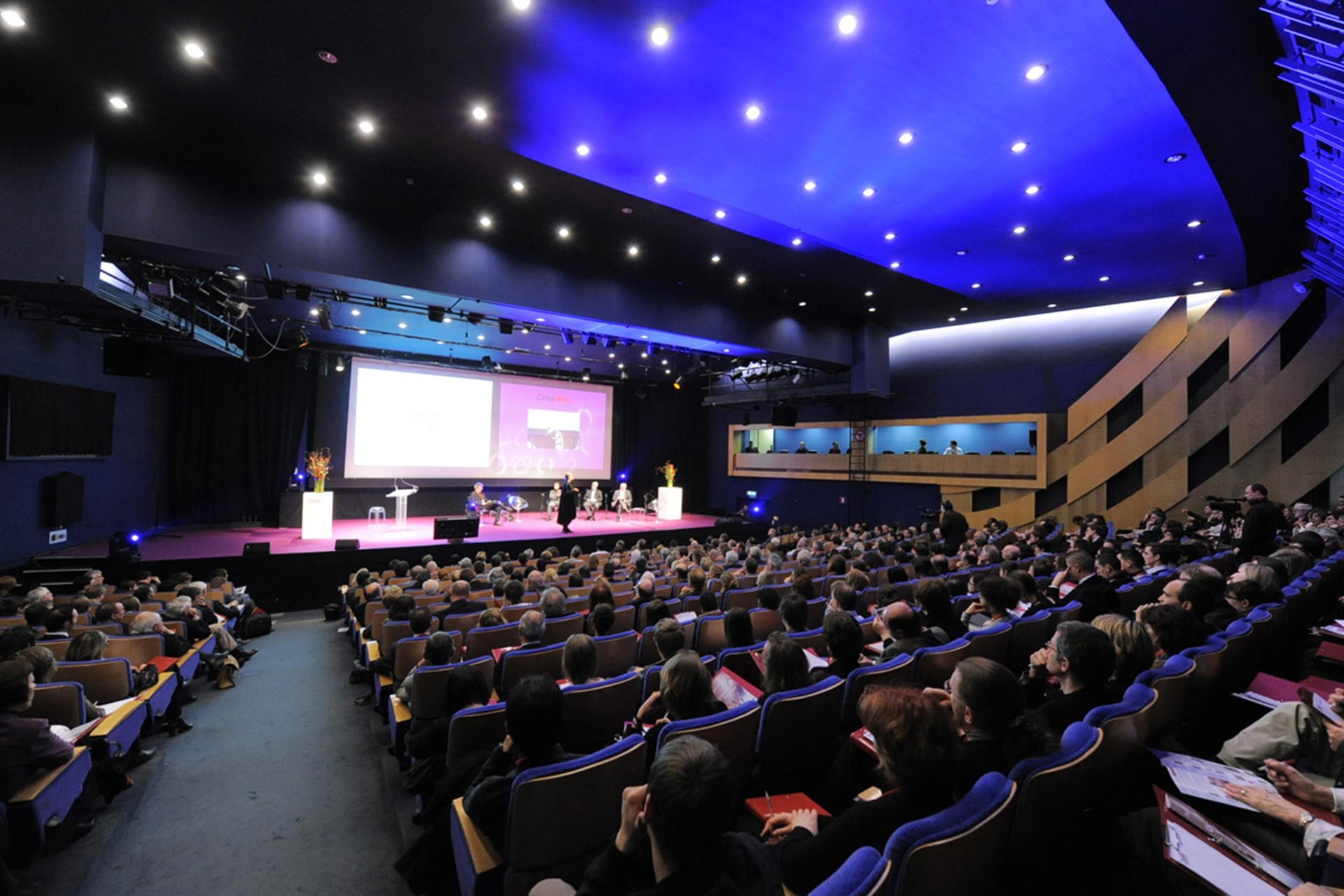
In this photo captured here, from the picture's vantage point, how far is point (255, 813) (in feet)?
10.6

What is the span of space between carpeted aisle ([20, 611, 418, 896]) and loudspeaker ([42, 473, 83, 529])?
20.8 feet

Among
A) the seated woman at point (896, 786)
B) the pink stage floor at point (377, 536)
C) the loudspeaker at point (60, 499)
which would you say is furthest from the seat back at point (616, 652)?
the loudspeaker at point (60, 499)

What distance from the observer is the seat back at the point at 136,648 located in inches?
166

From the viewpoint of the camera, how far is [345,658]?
616 cm

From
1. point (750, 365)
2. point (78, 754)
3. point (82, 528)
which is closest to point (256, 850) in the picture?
point (78, 754)

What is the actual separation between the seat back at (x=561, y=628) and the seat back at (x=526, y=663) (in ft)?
2.73

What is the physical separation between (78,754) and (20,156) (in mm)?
6373

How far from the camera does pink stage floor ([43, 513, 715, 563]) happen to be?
9.30 metres

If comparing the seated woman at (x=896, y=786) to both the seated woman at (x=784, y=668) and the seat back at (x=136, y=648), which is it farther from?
the seat back at (x=136, y=648)

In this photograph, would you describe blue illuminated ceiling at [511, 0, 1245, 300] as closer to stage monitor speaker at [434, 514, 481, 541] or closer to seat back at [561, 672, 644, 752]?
seat back at [561, 672, 644, 752]

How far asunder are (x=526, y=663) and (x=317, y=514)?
10.0 metres

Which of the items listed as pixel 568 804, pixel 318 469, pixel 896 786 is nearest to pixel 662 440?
pixel 318 469

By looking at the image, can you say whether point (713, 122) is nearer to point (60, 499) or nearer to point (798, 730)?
point (798, 730)

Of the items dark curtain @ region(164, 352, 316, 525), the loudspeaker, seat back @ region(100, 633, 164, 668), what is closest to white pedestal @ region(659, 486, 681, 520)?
dark curtain @ region(164, 352, 316, 525)
